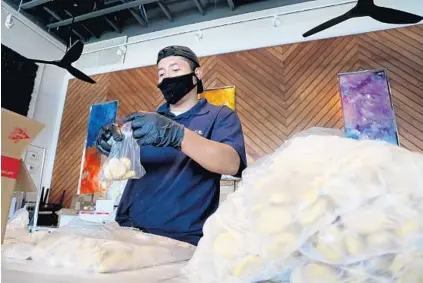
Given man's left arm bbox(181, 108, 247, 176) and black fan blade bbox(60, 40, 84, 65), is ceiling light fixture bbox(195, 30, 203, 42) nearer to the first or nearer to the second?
black fan blade bbox(60, 40, 84, 65)

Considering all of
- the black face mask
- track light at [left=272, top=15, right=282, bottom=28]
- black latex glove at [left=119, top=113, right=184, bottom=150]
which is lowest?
black latex glove at [left=119, top=113, right=184, bottom=150]

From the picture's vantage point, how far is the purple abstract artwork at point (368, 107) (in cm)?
335

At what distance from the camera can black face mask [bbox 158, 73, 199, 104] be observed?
1.31 m

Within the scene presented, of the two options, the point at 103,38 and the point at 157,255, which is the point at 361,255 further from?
the point at 103,38

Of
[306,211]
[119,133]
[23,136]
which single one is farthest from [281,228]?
[119,133]

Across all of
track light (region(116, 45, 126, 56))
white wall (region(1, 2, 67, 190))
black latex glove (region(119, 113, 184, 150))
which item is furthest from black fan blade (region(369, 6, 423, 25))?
white wall (region(1, 2, 67, 190))

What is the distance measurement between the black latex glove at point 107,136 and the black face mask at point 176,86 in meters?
0.36

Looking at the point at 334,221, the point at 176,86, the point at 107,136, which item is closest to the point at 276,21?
the point at 176,86

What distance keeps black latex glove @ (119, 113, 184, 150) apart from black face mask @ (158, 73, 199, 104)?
16.8 inches

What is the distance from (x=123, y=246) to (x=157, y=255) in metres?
0.09

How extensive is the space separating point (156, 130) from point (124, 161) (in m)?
0.23

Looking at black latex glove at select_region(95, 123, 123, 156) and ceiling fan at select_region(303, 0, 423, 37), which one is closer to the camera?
black latex glove at select_region(95, 123, 123, 156)

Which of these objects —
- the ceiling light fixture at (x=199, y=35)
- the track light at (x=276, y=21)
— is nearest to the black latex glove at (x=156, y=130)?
the track light at (x=276, y=21)

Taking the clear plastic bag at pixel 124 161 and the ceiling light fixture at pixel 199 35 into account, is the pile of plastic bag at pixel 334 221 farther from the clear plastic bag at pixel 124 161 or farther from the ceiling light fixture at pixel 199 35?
the ceiling light fixture at pixel 199 35
